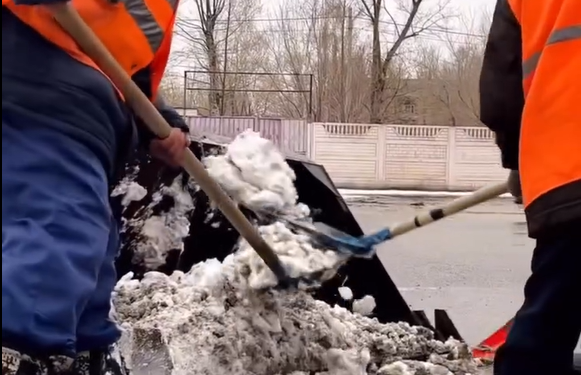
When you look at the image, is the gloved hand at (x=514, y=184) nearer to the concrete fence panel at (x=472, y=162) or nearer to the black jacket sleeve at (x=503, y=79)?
the black jacket sleeve at (x=503, y=79)

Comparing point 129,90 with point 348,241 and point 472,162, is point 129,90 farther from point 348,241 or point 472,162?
point 472,162

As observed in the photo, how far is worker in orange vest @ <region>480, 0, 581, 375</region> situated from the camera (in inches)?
67.3

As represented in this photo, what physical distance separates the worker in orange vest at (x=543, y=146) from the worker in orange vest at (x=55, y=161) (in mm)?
781

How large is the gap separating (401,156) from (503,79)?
19019 mm

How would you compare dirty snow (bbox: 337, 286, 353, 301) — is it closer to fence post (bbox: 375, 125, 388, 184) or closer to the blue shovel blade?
the blue shovel blade

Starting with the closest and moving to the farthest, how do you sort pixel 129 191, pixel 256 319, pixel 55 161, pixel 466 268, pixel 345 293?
pixel 55 161 < pixel 256 319 < pixel 129 191 < pixel 345 293 < pixel 466 268

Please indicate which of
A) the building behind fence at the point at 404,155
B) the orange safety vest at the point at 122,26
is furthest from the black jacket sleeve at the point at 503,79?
the building behind fence at the point at 404,155

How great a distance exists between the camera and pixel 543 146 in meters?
1.77

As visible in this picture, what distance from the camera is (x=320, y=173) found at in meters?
3.28

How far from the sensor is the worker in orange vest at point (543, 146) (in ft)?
5.61

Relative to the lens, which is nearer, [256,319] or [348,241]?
[256,319]

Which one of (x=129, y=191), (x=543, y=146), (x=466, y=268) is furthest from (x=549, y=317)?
(x=466, y=268)

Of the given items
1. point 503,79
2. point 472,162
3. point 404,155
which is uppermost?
point 503,79

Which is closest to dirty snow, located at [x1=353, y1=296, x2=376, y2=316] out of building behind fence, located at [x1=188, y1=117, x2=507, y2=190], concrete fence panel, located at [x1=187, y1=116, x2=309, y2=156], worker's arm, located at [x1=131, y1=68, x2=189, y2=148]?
worker's arm, located at [x1=131, y1=68, x2=189, y2=148]
